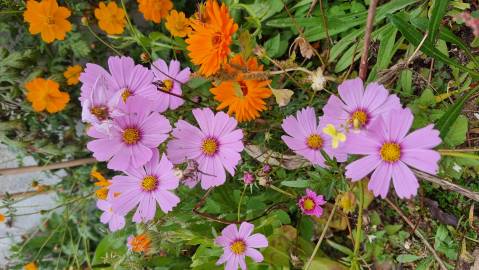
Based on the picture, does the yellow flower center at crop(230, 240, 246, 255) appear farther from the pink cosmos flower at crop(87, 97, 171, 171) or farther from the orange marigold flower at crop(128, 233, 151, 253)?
the pink cosmos flower at crop(87, 97, 171, 171)

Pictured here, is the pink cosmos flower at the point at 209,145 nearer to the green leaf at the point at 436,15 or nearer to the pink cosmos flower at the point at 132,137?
the pink cosmos flower at the point at 132,137

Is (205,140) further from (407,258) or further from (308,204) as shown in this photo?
(407,258)

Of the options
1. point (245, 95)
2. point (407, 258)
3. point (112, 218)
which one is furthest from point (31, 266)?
point (407, 258)

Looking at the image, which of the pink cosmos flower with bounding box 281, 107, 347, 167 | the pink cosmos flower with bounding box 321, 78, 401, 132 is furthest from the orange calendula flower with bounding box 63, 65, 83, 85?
the pink cosmos flower with bounding box 321, 78, 401, 132

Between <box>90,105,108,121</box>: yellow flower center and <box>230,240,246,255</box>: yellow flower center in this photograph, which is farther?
<box>230,240,246,255</box>: yellow flower center

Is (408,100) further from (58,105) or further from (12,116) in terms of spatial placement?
(12,116)
